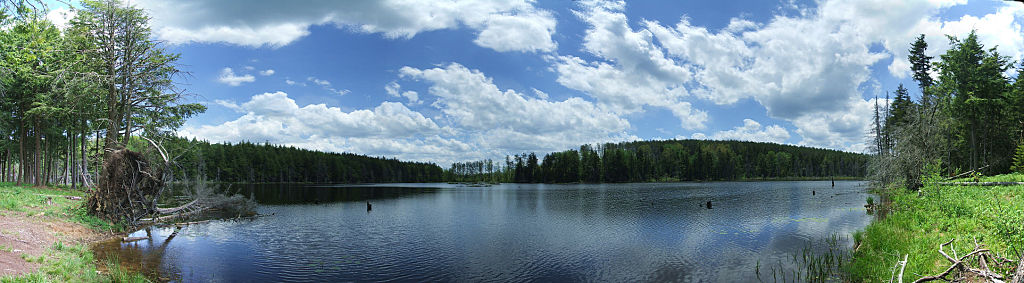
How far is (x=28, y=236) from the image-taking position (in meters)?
15.3

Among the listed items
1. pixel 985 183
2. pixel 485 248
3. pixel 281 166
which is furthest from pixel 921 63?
pixel 281 166

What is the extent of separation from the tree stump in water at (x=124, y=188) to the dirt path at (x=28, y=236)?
8.07ft

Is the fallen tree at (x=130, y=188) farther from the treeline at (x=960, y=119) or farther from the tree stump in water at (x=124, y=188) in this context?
the treeline at (x=960, y=119)

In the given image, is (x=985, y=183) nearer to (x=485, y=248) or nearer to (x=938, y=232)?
(x=938, y=232)

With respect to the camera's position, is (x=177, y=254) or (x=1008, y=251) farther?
(x=177, y=254)

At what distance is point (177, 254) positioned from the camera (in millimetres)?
19391

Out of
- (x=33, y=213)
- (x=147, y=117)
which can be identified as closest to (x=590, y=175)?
(x=147, y=117)

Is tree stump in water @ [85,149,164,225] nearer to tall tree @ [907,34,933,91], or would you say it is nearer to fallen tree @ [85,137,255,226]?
fallen tree @ [85,137,255,226]

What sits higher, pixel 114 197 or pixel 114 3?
pixel 114 3

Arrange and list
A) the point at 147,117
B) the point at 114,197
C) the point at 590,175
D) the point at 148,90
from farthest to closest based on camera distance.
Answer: the point at 590,175 → the point at 147,117 → the point at 148,90 → the point at 114,197

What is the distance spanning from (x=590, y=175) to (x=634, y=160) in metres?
17.1

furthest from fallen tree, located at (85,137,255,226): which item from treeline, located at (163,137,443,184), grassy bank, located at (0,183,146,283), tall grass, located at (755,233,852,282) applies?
treeline, located at (163,137,443,184)

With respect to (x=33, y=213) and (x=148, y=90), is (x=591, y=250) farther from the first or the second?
(x=148, y=90)

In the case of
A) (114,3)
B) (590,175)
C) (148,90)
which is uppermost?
(114,3)
